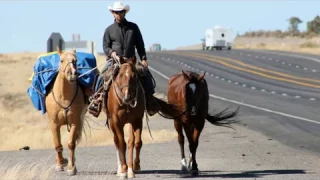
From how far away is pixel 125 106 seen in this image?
15.2 m

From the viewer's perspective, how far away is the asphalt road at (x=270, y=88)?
27062 mm

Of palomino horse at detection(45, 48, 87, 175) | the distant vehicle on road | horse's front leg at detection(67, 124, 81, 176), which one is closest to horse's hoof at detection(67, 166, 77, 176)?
horse's front leg at detection(67, 124, 81, 176)

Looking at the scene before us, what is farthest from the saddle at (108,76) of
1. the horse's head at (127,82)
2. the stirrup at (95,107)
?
the horse's head at (127,82)

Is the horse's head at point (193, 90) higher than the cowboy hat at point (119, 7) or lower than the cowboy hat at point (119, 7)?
lower

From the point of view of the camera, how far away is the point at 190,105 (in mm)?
16359

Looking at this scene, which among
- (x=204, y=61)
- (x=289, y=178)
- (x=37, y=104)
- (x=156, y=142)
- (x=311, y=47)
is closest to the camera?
(x=289, y=178)

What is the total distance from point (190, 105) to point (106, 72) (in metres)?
1.62

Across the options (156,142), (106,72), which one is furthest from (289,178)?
(156,142)

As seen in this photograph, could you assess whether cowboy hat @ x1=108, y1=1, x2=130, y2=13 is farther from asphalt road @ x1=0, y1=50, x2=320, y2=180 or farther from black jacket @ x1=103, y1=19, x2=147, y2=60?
asphalt road @ x1=0, y1=50, x2=320, y2=180

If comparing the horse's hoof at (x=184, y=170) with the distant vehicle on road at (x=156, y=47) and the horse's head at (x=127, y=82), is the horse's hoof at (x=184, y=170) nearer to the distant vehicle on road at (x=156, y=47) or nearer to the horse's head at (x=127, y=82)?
the horse's head at (x=127, y=82)

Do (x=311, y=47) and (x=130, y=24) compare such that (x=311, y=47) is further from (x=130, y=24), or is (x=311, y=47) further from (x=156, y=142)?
(x=130, y=24)

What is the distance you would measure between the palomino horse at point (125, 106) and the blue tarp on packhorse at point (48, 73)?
1447mm

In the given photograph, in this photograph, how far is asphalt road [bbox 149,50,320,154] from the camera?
27.1 metres

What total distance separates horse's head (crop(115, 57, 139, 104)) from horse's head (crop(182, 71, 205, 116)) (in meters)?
1.56
